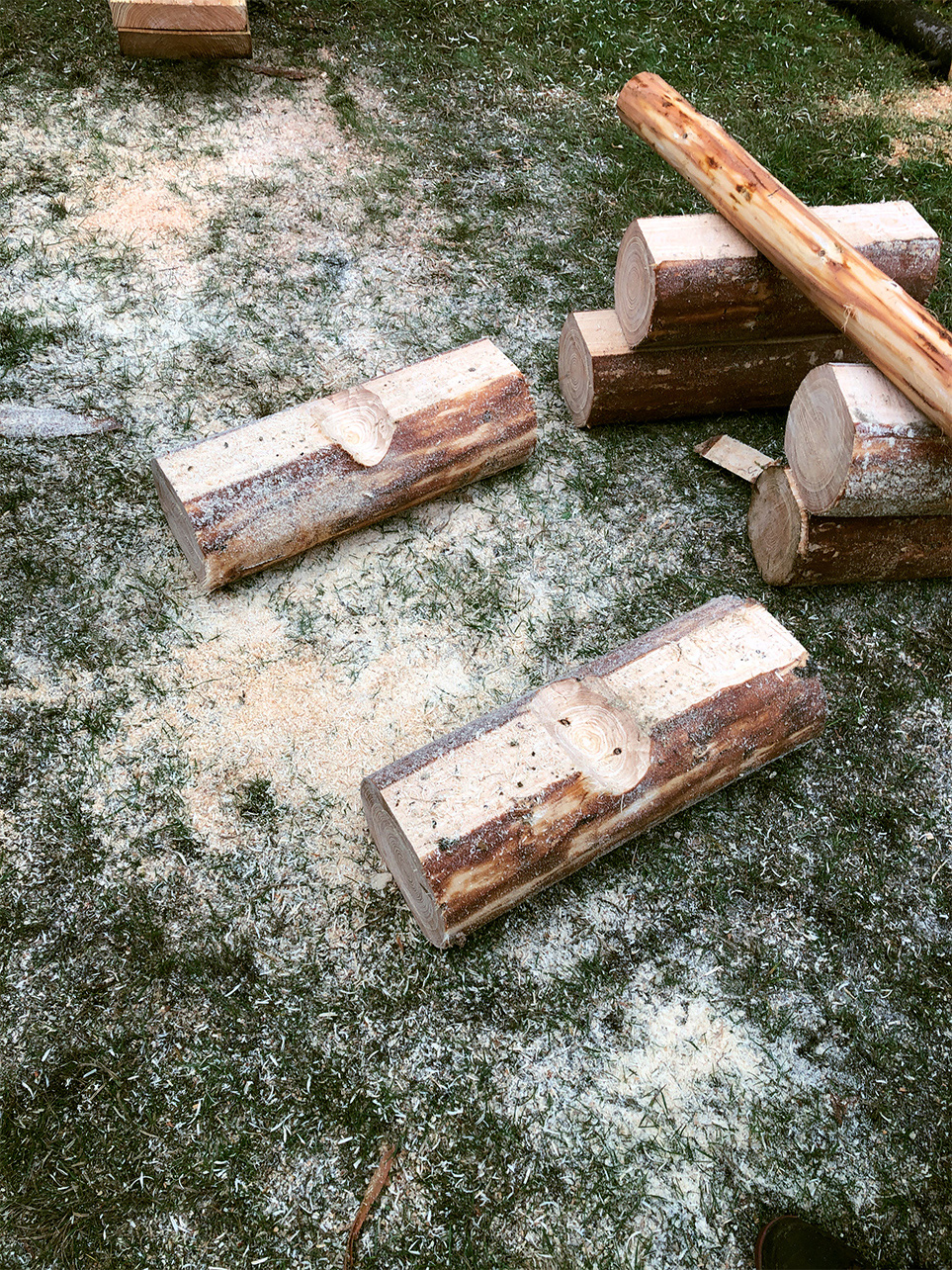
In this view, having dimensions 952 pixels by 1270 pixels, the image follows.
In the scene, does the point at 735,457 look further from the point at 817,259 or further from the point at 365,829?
the point at 365,829

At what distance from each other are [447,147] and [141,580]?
3.14 m

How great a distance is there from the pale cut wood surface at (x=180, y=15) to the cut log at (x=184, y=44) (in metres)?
0.03

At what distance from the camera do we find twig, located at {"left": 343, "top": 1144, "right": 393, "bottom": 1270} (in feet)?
7.30

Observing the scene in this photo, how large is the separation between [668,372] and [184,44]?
10.7ft

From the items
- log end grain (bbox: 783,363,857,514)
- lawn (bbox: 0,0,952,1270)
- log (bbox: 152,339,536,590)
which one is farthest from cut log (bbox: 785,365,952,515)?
log (bbox: 152,339,536,590)

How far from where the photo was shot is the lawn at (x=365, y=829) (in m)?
2.33

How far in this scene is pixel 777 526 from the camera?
11.3 feet

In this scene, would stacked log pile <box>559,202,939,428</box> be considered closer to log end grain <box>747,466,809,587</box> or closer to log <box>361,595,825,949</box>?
log end grain <box>747,466,809,587</box>

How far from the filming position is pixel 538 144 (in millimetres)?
5262

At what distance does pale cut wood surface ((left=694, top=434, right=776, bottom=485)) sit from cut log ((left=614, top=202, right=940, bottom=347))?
0.39m

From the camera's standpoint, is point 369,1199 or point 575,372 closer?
point 369,1199

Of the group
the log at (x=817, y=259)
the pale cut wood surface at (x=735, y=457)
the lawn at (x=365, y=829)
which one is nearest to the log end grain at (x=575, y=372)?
the lawn at (x=365, y=829)

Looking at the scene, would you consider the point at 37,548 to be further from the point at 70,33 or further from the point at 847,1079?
the point at 70,33

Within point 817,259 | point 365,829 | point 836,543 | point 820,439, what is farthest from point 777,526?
point 365,829
